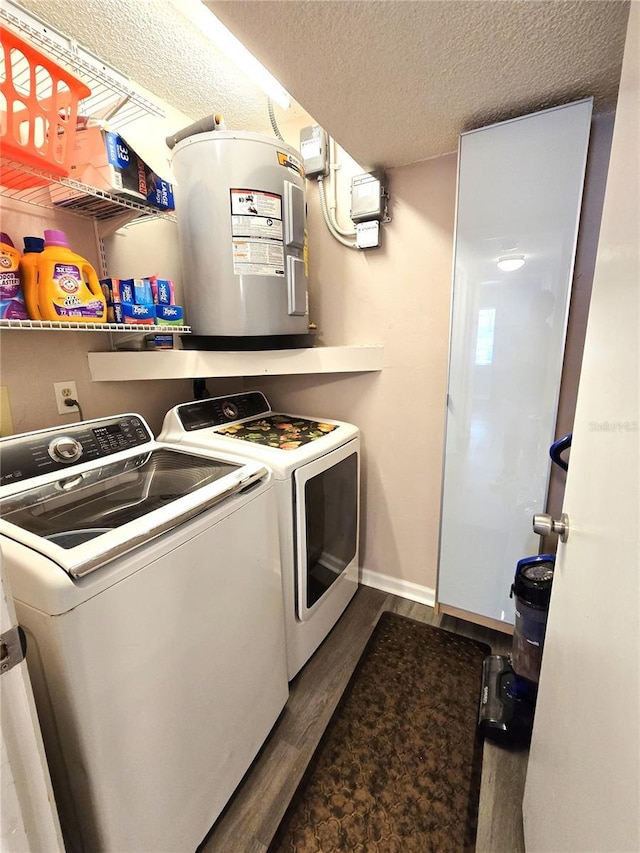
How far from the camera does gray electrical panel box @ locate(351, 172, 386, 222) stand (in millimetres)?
1710

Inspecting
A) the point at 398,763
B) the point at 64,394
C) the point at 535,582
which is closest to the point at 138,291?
the point at 64,394

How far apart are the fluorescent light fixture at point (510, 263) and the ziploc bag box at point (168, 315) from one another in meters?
1.27

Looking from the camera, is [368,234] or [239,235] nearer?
[239,235]

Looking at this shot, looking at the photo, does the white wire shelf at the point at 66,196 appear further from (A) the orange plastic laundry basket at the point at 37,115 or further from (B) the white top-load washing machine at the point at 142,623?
(B) the white top-load washing machine at the point at 142,623

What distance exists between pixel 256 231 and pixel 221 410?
2.67ft

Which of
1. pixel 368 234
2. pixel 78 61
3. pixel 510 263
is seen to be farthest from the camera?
pixel 368 234

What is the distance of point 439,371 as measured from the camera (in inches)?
71.4

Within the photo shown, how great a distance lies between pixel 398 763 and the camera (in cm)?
130

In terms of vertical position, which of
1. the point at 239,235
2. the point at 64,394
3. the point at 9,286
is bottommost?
the point at 64,394

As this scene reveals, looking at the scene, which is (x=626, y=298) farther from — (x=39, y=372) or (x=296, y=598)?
(x=39, y=372)

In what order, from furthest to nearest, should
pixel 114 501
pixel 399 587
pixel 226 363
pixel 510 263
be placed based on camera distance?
pixel 399 587
pixel 226 363
pixel 510 263
pixel 114 501

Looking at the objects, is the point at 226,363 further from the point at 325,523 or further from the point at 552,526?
the point at 552,526

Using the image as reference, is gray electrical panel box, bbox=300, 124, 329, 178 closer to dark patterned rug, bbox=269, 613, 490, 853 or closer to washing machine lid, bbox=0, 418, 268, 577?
washing machine lid, bbox=0, 418, 268, 577

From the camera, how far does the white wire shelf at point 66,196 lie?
1.04 m
